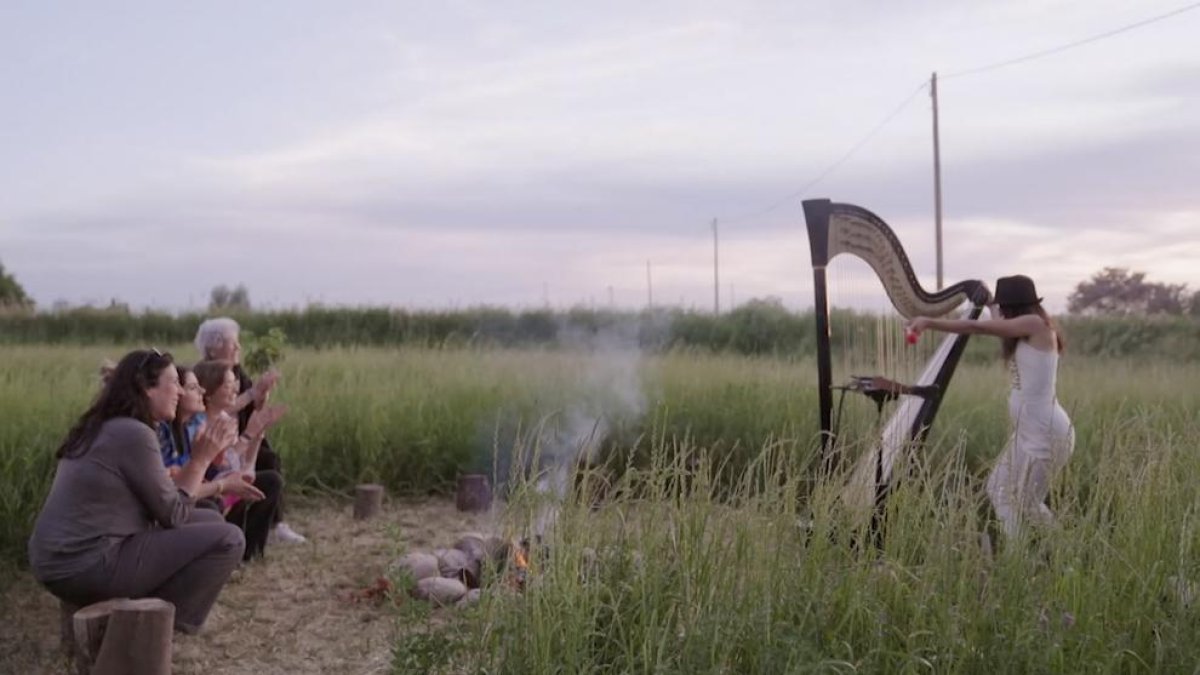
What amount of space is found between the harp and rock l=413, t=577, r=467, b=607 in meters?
1.74

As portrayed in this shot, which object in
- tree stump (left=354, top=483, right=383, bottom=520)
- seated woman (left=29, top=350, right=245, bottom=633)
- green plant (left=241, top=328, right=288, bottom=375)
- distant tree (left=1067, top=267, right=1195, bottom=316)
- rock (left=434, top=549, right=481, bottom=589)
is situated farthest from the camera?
distant tree (left=1067, top=267, right=1195, bottom=316)

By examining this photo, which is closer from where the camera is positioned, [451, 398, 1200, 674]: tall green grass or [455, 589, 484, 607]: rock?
[451, 398, 1200, 674]: tall green grass

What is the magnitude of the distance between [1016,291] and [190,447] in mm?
4120

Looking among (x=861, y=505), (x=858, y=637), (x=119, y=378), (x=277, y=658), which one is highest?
(x=119, y=378)

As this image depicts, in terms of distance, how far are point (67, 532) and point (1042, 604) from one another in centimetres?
354

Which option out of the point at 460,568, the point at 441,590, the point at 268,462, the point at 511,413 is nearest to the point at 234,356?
the point at 268,462

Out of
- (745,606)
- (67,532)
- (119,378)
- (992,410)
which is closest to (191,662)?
(67,532)

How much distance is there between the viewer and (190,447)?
6.21 m

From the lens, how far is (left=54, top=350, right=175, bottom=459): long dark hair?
488 cm

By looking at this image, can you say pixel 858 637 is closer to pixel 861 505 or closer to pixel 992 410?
A: pixel 861 505

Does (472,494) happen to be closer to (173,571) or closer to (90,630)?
(173,571)

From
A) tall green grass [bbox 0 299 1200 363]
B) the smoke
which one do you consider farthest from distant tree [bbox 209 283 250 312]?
the smoke

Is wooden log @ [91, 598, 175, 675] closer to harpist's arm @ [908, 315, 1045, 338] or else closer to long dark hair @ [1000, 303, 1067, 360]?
harpist's arm @ [908, 315, 1045, 338]

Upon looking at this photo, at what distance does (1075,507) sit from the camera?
16.8 feet
